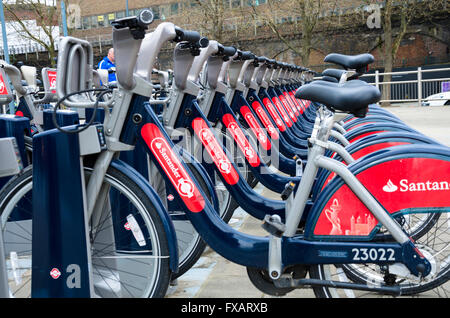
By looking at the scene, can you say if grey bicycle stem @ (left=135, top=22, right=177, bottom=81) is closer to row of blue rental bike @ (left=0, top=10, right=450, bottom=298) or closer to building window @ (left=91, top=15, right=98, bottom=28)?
row of blue rental bike @ (left=0, top=10, right=450, bottom=298)

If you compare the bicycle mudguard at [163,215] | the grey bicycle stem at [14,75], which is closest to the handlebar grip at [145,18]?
the bicycle mudguard at [163,215]

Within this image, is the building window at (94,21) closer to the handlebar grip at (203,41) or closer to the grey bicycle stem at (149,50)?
the handlebar grip at (203,41)

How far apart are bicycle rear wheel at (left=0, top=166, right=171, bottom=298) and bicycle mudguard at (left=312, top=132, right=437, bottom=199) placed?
1.00m

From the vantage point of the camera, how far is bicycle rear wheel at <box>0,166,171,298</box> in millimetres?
2471

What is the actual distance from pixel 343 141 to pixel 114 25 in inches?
73.2

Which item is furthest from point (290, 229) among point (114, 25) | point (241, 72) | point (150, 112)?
point (241, 72)

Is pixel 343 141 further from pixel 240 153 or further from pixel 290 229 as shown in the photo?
pixel 290 229

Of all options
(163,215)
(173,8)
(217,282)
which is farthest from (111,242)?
(173,8)

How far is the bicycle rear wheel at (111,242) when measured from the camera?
2.47 metres

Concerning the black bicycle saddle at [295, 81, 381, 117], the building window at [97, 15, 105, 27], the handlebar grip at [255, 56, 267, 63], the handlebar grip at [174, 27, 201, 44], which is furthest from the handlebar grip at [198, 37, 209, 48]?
the building window at [97, 15, 105, 27]

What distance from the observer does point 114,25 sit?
2402mm

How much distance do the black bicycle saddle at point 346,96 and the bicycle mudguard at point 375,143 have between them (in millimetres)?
543

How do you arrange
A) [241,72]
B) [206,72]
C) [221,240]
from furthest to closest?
1. [241,72]
2. [206,72]
3. [221,240]

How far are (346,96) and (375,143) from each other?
31.1 inches
